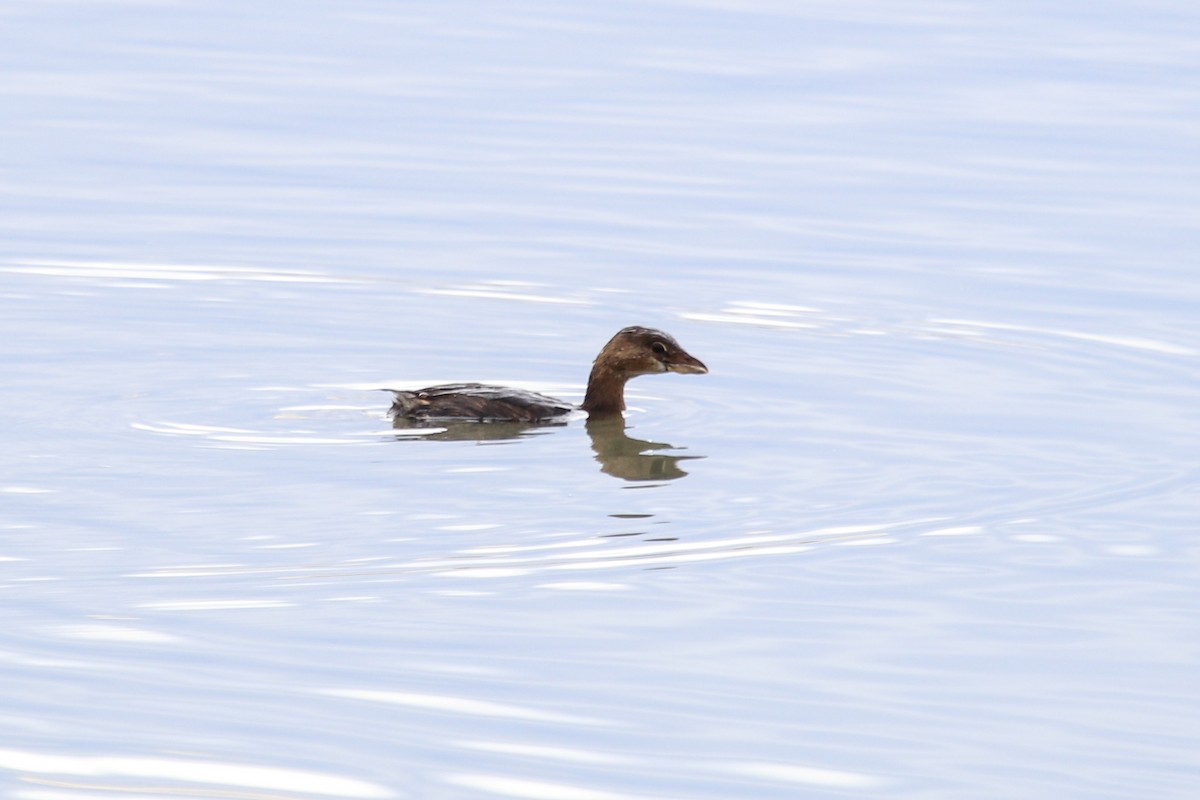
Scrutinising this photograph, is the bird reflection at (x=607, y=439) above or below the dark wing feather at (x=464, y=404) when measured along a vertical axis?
below

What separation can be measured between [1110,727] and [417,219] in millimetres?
13608

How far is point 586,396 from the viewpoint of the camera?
14711 millimetres

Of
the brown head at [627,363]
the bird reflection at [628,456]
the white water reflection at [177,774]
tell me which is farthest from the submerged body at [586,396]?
the white water reflection at [177,774]

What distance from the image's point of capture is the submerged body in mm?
14078

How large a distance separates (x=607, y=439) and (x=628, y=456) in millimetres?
527

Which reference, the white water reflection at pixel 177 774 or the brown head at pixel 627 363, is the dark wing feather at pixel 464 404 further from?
the white water reflection at pixel 177 774

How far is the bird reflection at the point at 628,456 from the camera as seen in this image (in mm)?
12969

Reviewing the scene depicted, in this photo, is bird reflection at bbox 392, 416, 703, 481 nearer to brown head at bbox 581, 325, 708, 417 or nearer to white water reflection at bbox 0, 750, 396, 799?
brown head at bbox 581, 325, 708, 417

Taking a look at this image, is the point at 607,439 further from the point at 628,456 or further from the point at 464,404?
the point at 464,404

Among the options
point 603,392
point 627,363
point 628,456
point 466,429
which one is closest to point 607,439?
point 628,456

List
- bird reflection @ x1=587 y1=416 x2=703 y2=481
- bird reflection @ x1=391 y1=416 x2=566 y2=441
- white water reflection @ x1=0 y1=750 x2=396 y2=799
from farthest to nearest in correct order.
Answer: bird reflection @ x1=391 y1=416 x2=566 y2=441 < bird reflection @ x1=587 y1=416 x2=703 y2=481 < white water reflection @ x1=0 y1=750 x2=396 y2=799

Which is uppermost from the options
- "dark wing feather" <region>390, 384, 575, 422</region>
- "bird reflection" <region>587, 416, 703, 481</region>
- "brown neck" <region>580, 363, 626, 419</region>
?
"brown neck" <region>580, 363, 626, 419</region>

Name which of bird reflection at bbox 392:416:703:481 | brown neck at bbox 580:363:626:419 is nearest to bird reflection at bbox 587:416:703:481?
bird reflection at bbox 392:416:703:481

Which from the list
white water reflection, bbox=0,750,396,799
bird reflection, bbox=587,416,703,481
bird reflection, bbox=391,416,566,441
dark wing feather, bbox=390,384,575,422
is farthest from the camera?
dark wing feather, bbox=390,384,575,422
